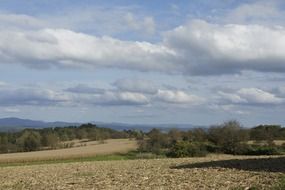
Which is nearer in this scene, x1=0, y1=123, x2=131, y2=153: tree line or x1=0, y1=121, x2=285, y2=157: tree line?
x1=0, y1=121, x2=285, y2=157: tree line

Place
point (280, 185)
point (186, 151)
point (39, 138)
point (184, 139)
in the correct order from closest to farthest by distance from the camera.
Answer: point (280, 185)
point (186, 151)
point (184, 139)
point (39, 138)

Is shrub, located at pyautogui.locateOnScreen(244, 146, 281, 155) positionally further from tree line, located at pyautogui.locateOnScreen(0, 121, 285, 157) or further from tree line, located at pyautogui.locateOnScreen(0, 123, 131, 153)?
tree line, located at pyautogui.locateOnScreen(0, 123, 131, 153)

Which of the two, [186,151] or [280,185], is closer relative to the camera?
[280,185]

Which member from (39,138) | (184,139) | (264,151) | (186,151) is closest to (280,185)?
(186,151)

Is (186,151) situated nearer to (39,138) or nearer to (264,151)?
(264,151)

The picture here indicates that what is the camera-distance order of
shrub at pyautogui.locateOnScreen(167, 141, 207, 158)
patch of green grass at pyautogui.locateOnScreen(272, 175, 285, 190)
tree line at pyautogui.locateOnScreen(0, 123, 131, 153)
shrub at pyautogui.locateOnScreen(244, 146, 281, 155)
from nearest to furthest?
patch of green grass at pyautogui.locateOnScreen(272, 175, 285, 190), shrub at pyautogui.locateOnScreen(167, 141, 207, 158), shrub at pyautogui.locateOnScreen(244, 146, 281, 155), tree line at pyautogui.locateOnScreen(0, 123, 131, 153)

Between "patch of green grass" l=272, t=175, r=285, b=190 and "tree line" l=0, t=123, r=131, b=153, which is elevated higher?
"tree line" l=0, t=123, r=131, b=153

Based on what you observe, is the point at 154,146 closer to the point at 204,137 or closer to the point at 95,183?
the point at 204,137

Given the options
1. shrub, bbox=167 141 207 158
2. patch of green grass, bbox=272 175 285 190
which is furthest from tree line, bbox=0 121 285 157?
patch of green grass, bbox=272 175 285 190

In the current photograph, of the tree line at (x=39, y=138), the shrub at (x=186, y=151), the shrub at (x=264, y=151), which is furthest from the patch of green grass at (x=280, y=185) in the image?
the tree line at (x=39, y=138)

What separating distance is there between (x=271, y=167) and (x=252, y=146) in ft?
136

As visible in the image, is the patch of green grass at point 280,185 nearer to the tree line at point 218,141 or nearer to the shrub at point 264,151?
the tree line at point 218,141

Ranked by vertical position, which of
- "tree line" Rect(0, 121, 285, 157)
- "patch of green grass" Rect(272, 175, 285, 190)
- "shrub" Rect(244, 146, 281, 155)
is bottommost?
"patch of green grass" Rect(272, 175, 285, 190)

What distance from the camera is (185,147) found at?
5638 cm
